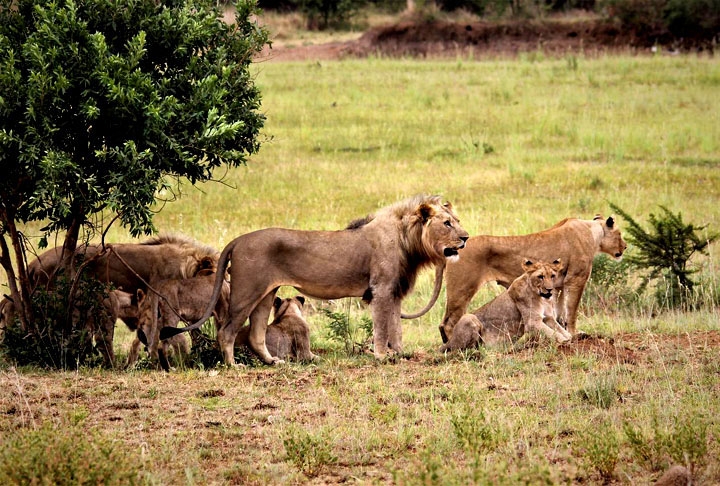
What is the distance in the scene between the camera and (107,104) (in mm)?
11039

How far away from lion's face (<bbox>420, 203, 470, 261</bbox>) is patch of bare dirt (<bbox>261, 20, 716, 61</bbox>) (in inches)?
1258

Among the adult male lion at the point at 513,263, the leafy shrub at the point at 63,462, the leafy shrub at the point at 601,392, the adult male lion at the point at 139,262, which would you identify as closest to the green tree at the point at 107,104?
the adult male lion at the point at 139,262

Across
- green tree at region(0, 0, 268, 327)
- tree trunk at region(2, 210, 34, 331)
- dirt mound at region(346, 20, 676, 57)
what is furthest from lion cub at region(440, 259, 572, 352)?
dirt mound at region(346, 20, 676, 57)

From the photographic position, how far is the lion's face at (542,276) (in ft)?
39.1

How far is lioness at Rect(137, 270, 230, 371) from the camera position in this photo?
12.1 meters

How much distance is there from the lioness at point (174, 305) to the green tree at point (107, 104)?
1.07 m

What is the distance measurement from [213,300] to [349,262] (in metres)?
1.50

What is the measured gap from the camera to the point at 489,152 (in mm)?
26703

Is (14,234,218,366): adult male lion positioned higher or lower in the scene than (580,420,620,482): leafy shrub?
higher

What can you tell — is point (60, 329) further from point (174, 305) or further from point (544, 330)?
point (544, 330)

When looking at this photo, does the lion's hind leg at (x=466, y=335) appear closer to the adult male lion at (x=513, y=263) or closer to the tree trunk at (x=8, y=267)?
the adult male lion at (x=513, y=263)

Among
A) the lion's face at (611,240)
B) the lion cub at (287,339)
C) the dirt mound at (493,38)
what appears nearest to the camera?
the lion cub at (287,339)

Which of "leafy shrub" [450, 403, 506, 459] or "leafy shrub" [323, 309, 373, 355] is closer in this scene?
"leafy shrub" [450, 403, 506, 459]

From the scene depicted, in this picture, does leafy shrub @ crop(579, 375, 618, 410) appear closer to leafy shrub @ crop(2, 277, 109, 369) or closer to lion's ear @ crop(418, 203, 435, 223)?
lion's ear @ crop(418, 203, 435, 223)
